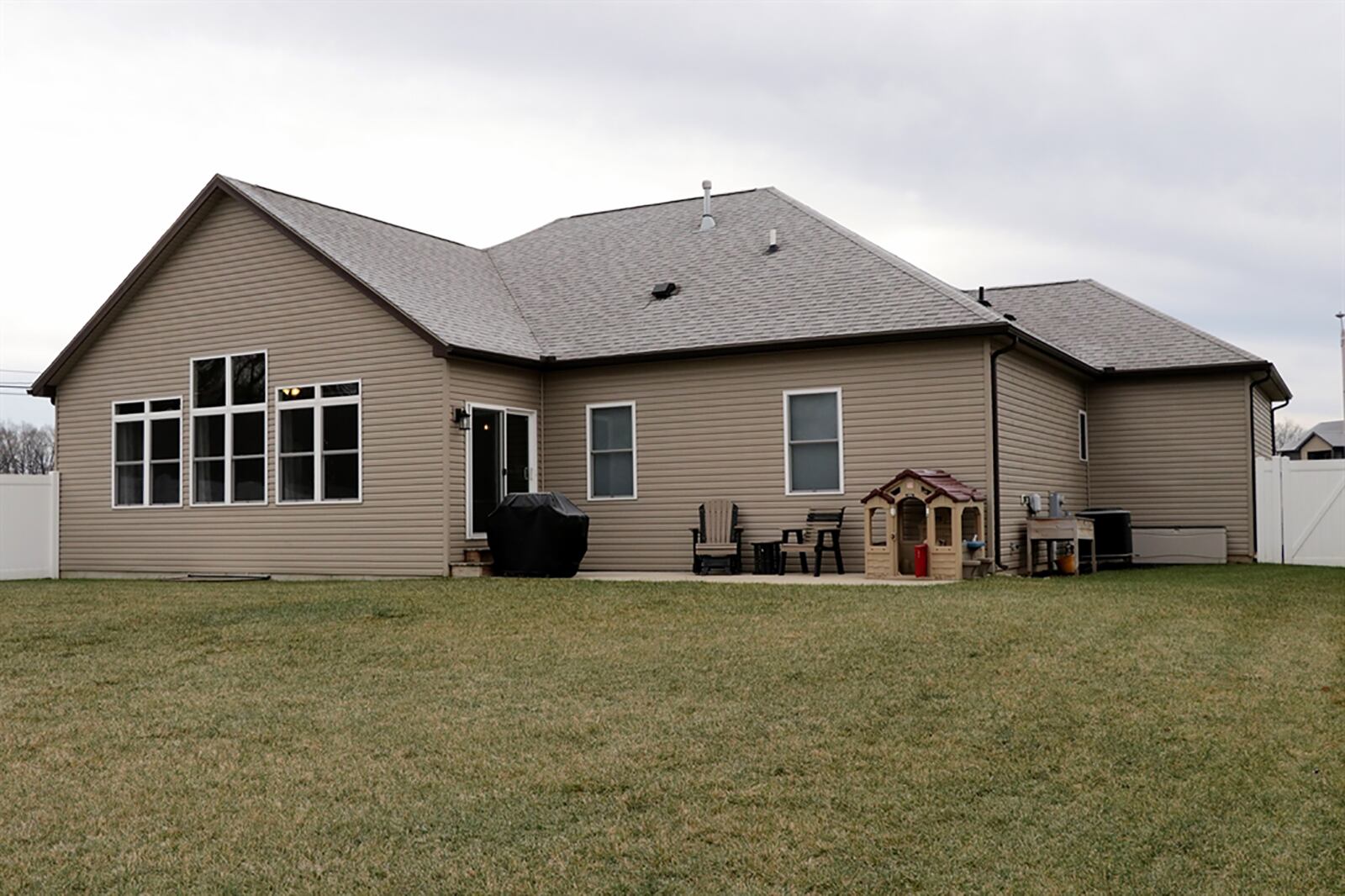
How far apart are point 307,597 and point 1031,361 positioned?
953 centimetres

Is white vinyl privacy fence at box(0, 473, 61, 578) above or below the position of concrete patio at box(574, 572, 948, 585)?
above

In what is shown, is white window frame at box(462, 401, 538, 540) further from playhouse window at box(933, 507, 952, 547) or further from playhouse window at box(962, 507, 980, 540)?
playhouse window at box(962, 507, 980, 540)

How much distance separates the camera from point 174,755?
5.59 m

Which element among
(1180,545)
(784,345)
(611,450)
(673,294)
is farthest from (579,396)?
(1180,545)

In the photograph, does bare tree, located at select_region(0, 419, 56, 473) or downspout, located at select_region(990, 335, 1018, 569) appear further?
bare tree, located at select_region(0, 419, 56, 473)

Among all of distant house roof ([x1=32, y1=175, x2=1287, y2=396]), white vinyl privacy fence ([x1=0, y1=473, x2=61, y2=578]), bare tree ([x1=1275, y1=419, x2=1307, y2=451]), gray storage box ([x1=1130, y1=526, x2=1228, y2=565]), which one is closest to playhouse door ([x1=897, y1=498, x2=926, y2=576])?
distant house roof ([x1=32, y1=175, x2=1287, y2=396])

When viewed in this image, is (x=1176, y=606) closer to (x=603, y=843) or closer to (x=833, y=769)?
(x=833, y=769)

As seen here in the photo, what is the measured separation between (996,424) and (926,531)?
1623 mm

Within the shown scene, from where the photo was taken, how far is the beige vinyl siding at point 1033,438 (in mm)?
15195

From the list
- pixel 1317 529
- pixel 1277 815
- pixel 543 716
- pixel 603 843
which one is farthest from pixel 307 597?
pixel 1317 529

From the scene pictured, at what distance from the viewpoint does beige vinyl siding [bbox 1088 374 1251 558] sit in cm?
1866

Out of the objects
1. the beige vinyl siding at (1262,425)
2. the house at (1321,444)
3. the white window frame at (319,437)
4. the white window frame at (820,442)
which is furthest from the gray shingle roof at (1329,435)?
the white window frame at (319,437)

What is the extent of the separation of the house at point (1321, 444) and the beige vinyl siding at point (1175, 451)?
49082 millimetres

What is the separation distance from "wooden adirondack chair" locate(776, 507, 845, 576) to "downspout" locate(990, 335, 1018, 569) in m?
1.77
